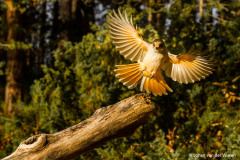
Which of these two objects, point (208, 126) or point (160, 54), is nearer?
point (160, 54)

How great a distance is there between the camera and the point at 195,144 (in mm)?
3520

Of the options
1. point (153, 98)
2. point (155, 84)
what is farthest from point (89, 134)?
point (153, 98)

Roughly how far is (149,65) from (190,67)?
1.51ft

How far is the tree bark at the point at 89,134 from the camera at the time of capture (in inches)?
90.3

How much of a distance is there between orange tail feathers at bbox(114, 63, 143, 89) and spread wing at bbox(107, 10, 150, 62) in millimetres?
162

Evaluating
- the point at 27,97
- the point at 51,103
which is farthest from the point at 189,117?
the point at 27,97

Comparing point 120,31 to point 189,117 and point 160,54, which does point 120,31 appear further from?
point 189,117

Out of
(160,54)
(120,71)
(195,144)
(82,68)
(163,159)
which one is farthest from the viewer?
(82,68)

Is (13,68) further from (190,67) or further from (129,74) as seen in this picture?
(190,67)

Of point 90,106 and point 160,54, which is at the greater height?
point 160,54

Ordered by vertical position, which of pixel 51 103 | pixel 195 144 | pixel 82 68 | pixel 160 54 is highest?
pixel 160 54

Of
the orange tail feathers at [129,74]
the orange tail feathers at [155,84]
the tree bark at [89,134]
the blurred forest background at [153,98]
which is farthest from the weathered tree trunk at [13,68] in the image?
the orange tail feathers at [155,84]

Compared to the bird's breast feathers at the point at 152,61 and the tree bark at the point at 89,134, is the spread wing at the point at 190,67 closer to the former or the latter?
the bird's breast feathers at the point at 152,61

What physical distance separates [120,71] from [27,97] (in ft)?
14.3
